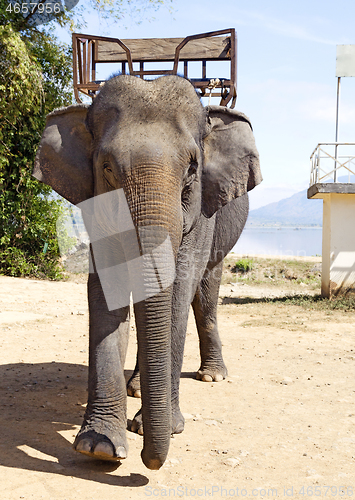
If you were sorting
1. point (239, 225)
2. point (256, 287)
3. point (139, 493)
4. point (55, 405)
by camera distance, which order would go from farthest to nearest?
point (256, 287), point (239, 225), point (55, 405), point (139, 493)

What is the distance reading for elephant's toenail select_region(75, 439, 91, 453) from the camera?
3.50 meters

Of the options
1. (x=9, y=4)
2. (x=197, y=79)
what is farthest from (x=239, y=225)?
(x=9, y=4)

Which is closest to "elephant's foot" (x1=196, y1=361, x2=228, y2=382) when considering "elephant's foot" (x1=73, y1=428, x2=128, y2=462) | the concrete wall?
"elephant's foot" (x1=73, y1=428, x2=128, y2=462)

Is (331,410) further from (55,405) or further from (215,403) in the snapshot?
(55,405)

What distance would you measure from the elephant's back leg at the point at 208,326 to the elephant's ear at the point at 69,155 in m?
2.66

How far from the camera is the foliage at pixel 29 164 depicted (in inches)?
528

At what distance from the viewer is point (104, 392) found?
3.70 m

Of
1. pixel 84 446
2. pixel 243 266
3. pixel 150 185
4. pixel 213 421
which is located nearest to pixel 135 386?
pixel 213 421

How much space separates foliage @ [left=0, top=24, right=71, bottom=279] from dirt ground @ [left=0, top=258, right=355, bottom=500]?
553cm

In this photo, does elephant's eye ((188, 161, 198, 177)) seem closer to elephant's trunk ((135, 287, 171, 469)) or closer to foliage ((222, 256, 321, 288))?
elephant's trunk ((135, 287, 171, 469))

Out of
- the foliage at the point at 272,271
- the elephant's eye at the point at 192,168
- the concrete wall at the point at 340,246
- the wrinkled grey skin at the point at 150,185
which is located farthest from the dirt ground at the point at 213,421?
the foliage at the point at 272,271

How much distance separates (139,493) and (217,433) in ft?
4.35

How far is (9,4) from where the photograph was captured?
45.1 feet

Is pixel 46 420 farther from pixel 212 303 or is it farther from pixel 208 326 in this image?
pixel 212 303
